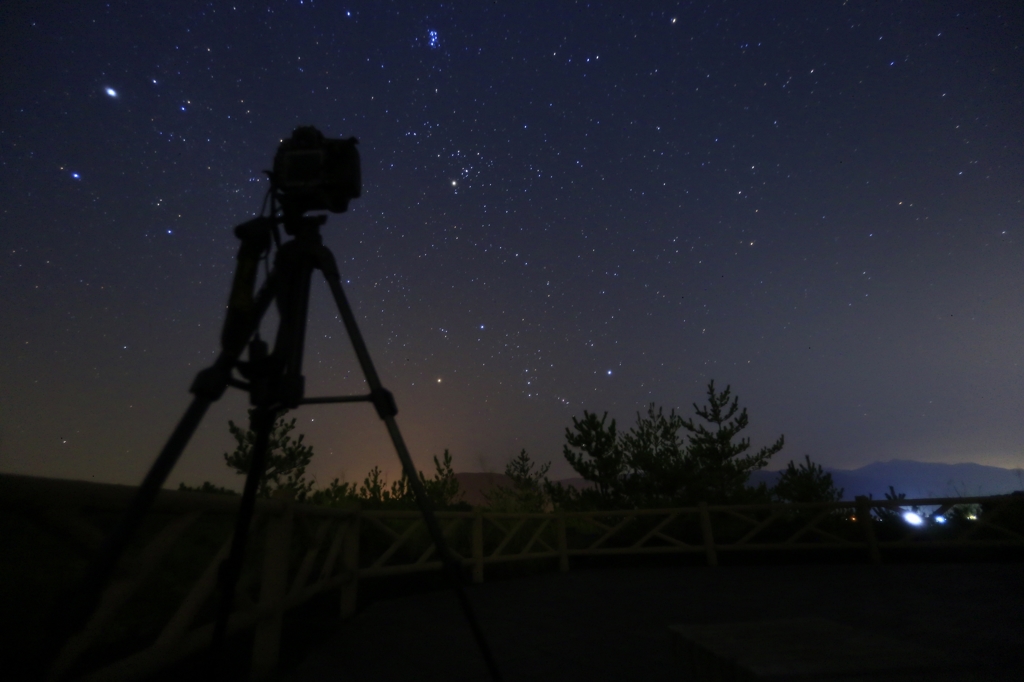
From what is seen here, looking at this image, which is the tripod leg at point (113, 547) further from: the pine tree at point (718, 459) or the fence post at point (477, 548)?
the pine tree at point (718, 459)

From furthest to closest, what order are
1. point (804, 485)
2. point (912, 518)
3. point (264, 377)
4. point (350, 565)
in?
point (804, 485) < point (912, 518) < point (350, 565) < point (264, 377)

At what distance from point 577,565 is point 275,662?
757cm

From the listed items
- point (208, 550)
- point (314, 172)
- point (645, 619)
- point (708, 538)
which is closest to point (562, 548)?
point (708, 538)

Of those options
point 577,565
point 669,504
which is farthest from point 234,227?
point 669,504

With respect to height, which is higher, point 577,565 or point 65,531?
point 65,531

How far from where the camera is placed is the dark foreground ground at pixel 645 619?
121 inches

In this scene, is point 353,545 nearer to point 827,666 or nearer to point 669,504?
point 827,666

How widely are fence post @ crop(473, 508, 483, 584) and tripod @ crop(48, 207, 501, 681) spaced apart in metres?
6.36

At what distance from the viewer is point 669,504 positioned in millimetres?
17359

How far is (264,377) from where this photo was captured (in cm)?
149

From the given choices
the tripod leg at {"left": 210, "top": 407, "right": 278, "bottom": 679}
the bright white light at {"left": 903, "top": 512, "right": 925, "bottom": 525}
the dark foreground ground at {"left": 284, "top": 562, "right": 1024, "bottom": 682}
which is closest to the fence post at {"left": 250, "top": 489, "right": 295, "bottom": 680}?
the dark foreground ground at {"left": 284, "top": 562, "right": 1024, "bottom": 682}

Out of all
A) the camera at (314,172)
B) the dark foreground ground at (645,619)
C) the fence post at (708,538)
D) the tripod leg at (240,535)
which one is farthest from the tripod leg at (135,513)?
the fence post at (708,538)

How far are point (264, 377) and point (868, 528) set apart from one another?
32.5 ft

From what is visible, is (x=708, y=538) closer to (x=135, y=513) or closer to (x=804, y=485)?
(x=135, y=513)
